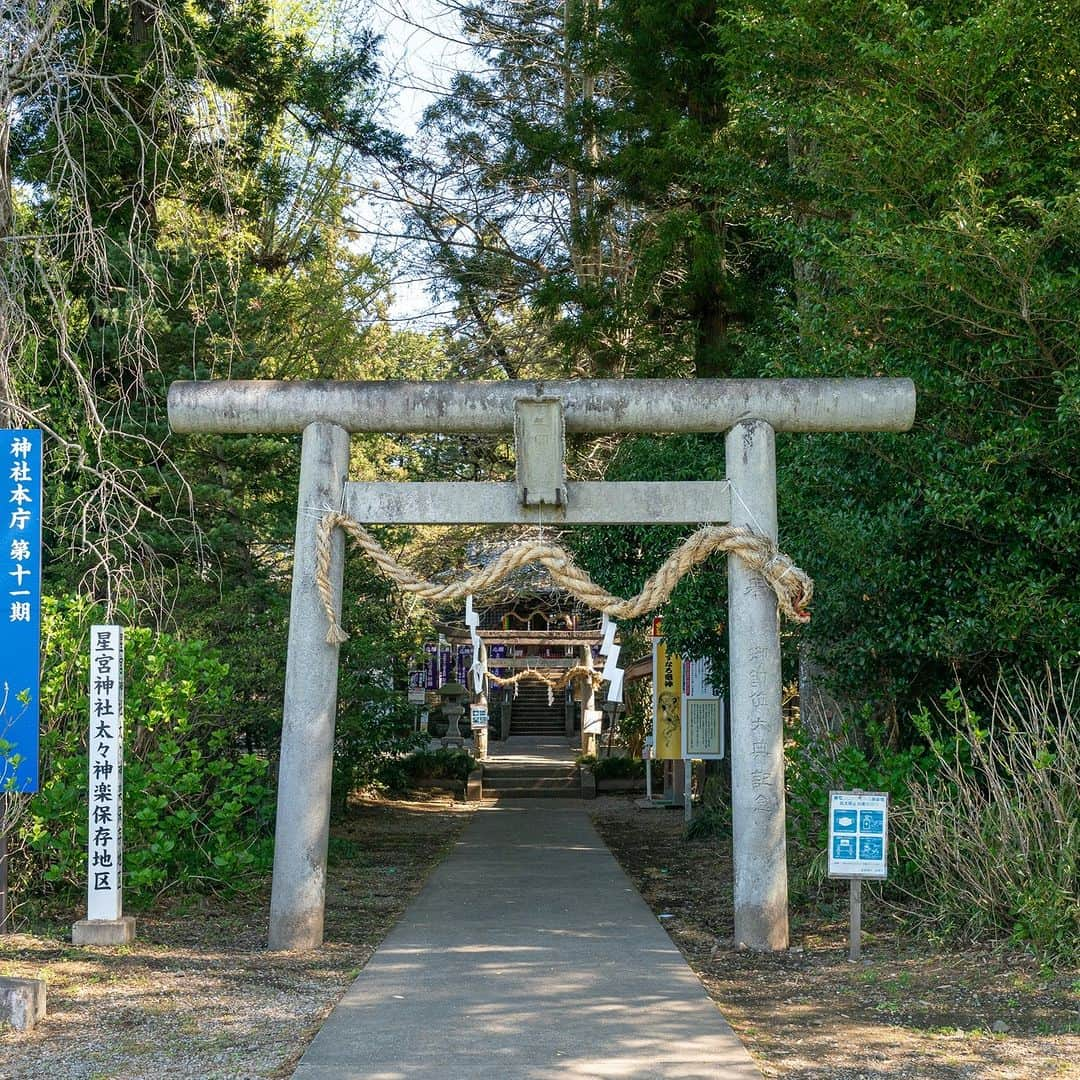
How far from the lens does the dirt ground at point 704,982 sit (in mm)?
5051

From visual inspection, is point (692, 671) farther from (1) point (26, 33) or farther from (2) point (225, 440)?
(1) point (26, 33)

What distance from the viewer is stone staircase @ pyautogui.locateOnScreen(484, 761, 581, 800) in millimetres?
21059

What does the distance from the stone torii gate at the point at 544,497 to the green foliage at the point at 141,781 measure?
1.12 metres

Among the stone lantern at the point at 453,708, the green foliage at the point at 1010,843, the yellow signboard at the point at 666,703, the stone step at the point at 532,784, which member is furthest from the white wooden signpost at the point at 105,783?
the stone lantern at the point at 453,708

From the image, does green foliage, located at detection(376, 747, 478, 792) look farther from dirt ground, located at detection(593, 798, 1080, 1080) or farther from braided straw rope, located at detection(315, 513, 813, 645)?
braided straw rope, located at detection(315, 513, 813, 645)

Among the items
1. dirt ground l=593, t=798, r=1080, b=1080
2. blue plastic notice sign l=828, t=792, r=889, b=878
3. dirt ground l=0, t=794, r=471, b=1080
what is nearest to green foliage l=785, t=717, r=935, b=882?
dirt ground l=593, t=798, r=1080, b=1080

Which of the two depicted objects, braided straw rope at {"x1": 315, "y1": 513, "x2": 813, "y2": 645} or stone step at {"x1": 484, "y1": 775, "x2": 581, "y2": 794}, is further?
stone step at {"x1": 484, "y1": 775, "x2": 581, "y2": 794}

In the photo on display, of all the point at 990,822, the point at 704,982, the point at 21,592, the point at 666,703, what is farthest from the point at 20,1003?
the point at 666,703

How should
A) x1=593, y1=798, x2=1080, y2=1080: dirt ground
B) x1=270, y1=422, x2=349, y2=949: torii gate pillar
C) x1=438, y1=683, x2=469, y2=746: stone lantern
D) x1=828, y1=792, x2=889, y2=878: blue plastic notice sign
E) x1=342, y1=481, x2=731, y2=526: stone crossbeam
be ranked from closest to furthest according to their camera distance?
x1=593, y1=798, x2=1080, y2=1080: dirt ground
x1=828, y1=792, x2=889, y2=878: blue plastic notice sign
x1=270, y1=422, x2=349, y2=949: torii gate pillar
x1=342, y1=481, x2=731, y2=526: stone crossbeam
x1=438, y1=683, x2=469, y2=746: stone lantern

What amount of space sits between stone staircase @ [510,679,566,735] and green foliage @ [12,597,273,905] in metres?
26.5

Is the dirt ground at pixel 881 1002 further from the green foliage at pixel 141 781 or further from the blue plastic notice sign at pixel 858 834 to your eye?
the green foliage at pixel 141 781

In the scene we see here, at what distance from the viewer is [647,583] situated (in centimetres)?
736

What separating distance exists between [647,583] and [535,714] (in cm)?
2882

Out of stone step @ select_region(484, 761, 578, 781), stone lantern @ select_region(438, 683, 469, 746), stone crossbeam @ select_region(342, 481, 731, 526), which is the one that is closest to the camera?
stone crossbeam @ select_region(342, 481, 731, 526)
